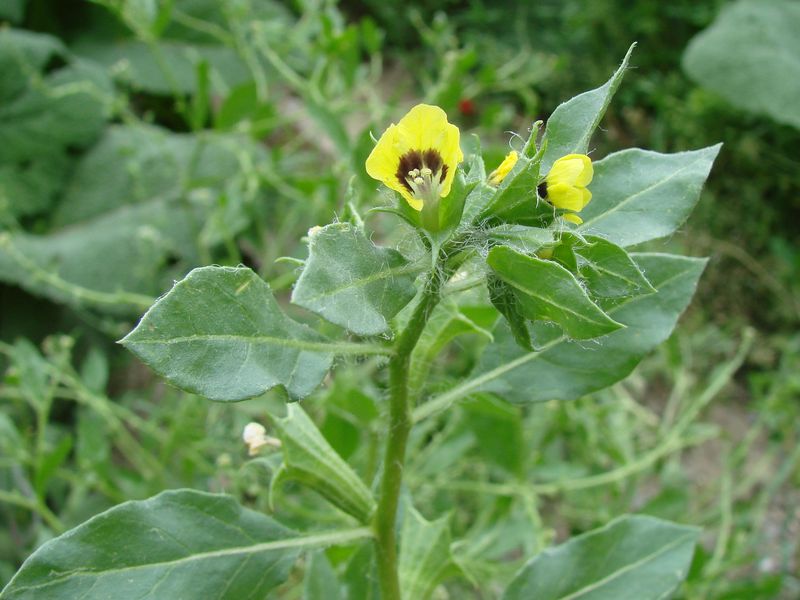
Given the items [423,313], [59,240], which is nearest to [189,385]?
[423,313]

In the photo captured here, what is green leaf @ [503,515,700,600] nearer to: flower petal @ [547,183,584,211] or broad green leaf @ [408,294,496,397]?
broad green leaf @ [408,294,496,397]

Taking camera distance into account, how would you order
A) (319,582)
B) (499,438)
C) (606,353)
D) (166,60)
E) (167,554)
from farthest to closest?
(166,60), (499,438), (319,582), (606,353), (167,554)

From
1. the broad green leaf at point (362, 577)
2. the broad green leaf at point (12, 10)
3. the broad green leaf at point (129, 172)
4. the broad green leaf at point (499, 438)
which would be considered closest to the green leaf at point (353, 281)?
the broad green leaf at point (362, 577)

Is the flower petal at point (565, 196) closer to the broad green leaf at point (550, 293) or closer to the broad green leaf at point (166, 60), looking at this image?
the broad green leaf at point (550, 293)

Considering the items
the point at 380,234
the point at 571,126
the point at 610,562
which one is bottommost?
the point at 380,234

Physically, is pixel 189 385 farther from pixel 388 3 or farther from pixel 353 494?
pixel 388 3

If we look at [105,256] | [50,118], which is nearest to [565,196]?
[105,256]

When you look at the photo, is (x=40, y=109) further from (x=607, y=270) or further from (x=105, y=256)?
(x=607, y=270)
